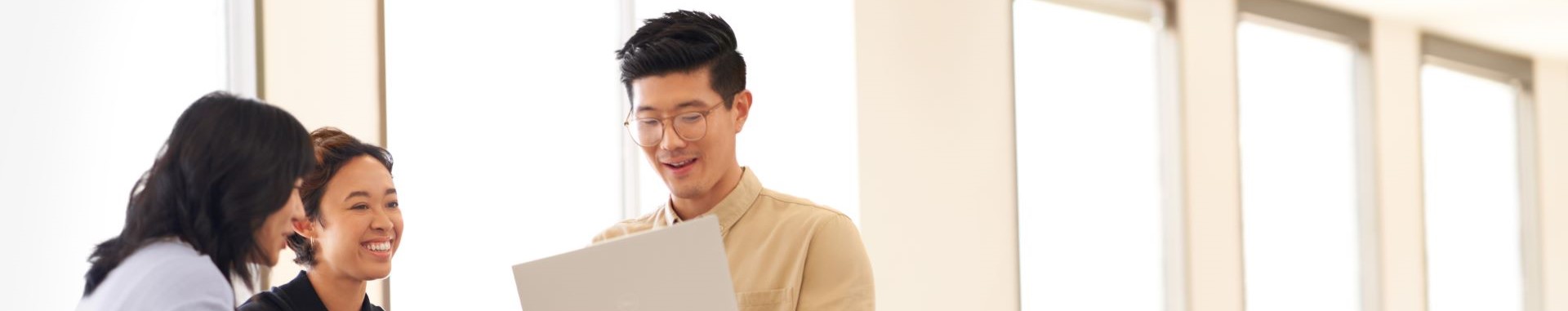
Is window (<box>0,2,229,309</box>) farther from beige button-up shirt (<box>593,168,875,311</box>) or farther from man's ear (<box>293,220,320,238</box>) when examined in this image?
beige button-up shirt (<box>593,168,875,311</box>)

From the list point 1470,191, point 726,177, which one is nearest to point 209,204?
point 726,177

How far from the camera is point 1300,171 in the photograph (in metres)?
6.67

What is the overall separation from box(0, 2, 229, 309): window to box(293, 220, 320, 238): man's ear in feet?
2.89

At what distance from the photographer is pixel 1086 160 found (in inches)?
211

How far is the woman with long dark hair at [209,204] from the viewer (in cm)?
138

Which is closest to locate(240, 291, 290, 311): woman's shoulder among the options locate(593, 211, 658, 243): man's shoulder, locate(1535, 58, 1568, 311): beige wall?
locate(593, 211, 658, 243): man's shoulder

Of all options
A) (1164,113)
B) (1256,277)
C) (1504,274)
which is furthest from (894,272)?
(1504,274)

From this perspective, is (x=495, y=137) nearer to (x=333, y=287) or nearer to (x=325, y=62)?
(x=325, y=62)

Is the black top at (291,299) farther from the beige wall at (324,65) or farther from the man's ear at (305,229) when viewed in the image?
→ the beige wall at (324,65)

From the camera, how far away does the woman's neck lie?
80.8 inches

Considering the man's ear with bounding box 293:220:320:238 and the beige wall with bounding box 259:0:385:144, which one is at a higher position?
the beige wall with bounding box 259:0:385:144

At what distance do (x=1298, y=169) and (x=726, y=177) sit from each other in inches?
207

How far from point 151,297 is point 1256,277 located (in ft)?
18.4

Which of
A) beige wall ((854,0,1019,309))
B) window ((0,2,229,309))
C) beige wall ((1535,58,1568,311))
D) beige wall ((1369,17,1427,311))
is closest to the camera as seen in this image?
window ((0,2,229,309))
